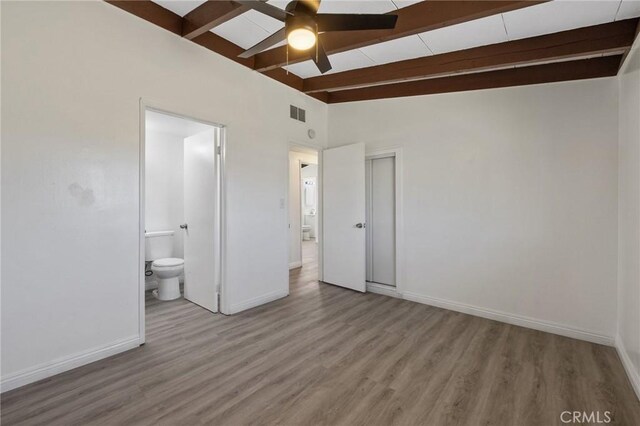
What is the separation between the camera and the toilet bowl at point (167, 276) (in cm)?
358

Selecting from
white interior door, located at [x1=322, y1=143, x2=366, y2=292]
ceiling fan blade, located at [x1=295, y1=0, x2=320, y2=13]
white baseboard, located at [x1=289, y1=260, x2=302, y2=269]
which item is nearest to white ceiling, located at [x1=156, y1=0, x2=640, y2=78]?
ceiling fan blade, located at [x1=295, y1=0, x2=320, y2=13]

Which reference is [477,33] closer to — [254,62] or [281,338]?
[254,62]

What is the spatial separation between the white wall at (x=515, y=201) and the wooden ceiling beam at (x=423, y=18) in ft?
4.66

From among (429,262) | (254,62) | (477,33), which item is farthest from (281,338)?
(477,33)

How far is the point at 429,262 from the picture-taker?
358 cm

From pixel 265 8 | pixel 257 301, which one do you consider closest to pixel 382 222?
pixel 257 301

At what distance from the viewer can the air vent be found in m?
3.85

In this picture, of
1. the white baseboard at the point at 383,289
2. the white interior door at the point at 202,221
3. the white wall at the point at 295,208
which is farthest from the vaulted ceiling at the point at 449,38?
the white baseboard at the point at 383,289

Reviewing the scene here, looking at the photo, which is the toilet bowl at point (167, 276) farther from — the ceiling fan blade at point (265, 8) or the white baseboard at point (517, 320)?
the ceiling fan blade at point (265, 8)

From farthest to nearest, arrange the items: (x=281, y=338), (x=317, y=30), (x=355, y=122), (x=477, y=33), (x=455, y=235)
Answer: (x=355, y=122) → (x=455, y=235) → (x=281, y=338) → (x=477, y=33) → (x=317, y=30)

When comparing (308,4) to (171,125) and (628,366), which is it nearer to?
(171,125)

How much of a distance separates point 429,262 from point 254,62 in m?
3.18

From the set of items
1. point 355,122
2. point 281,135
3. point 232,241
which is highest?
point 355,122

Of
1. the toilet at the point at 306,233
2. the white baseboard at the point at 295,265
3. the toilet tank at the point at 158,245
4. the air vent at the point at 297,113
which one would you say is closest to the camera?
the air vent at the point at 297,113
